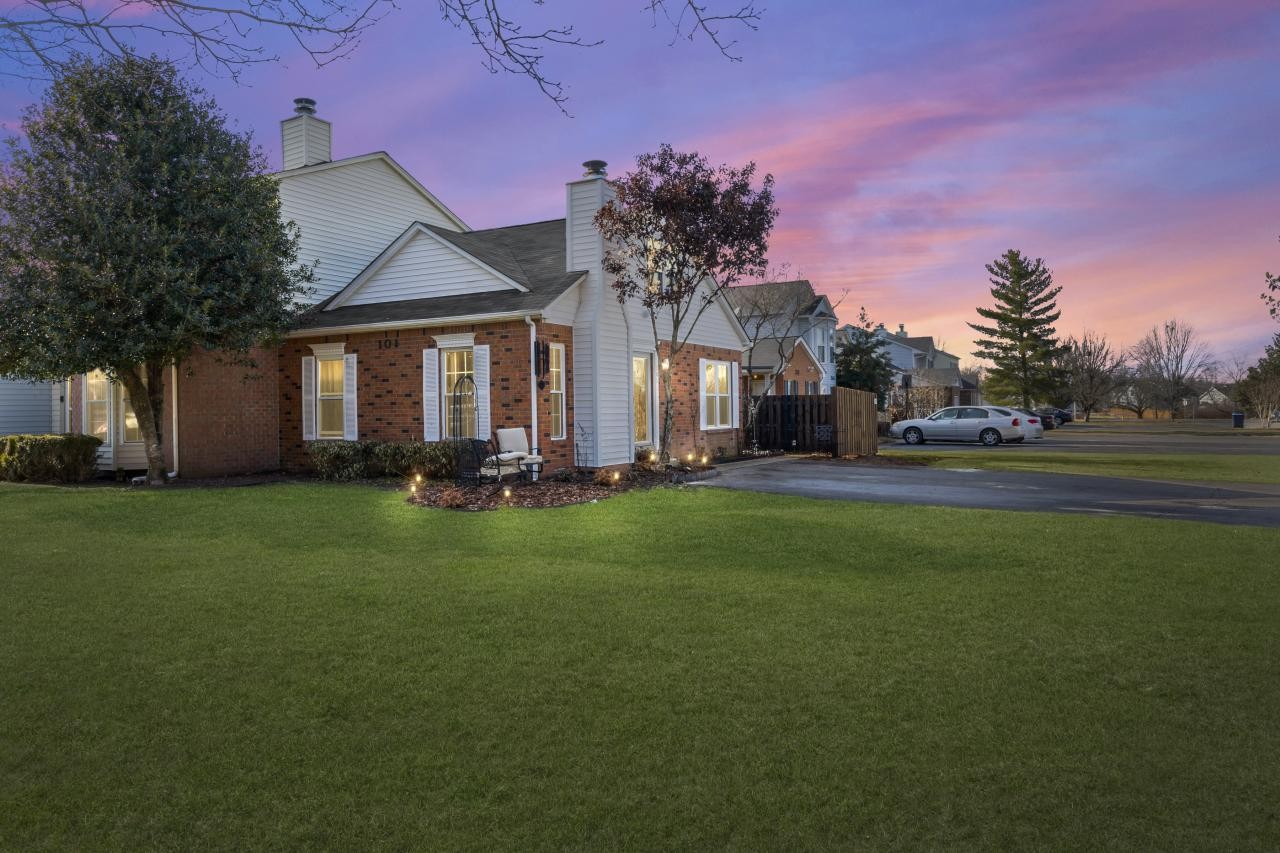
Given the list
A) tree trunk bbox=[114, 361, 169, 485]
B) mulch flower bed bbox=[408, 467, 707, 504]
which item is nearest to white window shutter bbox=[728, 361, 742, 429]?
mulch flower bed bbox=[408, 467, 707, 504]

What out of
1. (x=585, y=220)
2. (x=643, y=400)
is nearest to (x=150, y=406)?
(x=585, y=220)

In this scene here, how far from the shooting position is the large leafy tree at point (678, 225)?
52.0 feet

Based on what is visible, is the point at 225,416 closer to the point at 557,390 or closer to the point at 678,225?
the point at 557,390

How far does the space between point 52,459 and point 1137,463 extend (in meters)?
24.9

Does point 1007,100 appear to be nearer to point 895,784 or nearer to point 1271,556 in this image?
point 1271,556

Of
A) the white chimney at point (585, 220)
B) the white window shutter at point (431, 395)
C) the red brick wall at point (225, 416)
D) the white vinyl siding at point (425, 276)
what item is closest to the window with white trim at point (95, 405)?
the red brick wall at point (225, 416)

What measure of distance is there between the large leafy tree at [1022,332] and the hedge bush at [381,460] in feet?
181

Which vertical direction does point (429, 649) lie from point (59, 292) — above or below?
below

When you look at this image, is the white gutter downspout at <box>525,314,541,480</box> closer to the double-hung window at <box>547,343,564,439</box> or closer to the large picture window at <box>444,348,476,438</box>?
the double-hung window at <box>547,343,564,439</box>

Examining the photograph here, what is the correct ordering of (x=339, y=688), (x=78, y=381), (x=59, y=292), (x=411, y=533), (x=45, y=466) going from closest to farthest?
(x=339, y=688)
(x=411, y=533)
(x=59, y=292)
(x=45, y=466)
(x=78, y=381)

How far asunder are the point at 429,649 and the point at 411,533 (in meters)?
4.75

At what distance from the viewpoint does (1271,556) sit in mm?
7828

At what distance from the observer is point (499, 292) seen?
16406mm

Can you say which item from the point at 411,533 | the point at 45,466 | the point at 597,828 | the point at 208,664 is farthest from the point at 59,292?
the point at 597,828
